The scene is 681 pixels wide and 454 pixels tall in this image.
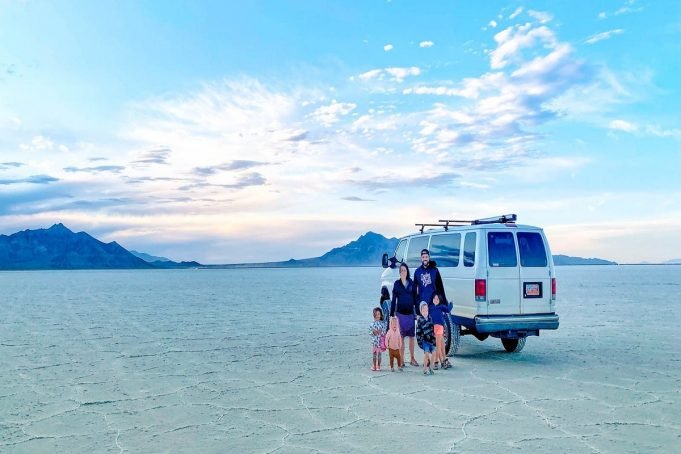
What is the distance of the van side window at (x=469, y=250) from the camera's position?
11.5 m

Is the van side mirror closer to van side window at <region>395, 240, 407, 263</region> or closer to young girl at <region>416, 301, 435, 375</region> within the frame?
van side window at <region>395, 240, 407, 263</region>

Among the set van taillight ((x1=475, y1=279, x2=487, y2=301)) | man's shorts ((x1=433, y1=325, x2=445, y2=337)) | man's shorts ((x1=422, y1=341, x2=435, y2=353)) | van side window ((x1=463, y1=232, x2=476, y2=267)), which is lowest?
man's shorts ((x1=422, y1=341, x2=435, y2=353))

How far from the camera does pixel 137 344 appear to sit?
15.1m

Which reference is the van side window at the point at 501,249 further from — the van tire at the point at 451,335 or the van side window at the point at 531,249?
the van tire at the point at 451,335

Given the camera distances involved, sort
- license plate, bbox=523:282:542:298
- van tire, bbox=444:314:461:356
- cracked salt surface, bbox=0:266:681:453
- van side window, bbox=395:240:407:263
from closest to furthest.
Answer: cracked salt surface, bbox=0:266:681:453, license plate, bbox=523:282:542:298, van tire, bbox=444:314:461:356, van side window, bbox=395:240:407:263

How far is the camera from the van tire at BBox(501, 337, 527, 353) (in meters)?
12.9

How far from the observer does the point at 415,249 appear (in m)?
14.0

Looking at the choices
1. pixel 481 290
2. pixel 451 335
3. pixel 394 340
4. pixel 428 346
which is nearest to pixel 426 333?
pixel 428 346

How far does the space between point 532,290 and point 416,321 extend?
109 inches

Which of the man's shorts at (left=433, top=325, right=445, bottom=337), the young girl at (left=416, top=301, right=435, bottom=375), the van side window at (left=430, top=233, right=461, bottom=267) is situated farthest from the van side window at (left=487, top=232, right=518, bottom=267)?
the young girl at (left=416, top=301, right=435, bottom=375)

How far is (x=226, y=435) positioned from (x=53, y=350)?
924 cm

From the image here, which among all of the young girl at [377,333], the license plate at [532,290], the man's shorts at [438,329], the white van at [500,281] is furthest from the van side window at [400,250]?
the man's shorts at [438,329]

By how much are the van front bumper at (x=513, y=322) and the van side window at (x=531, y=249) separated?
1.04 m

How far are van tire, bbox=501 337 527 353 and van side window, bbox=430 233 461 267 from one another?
2.42 meters
